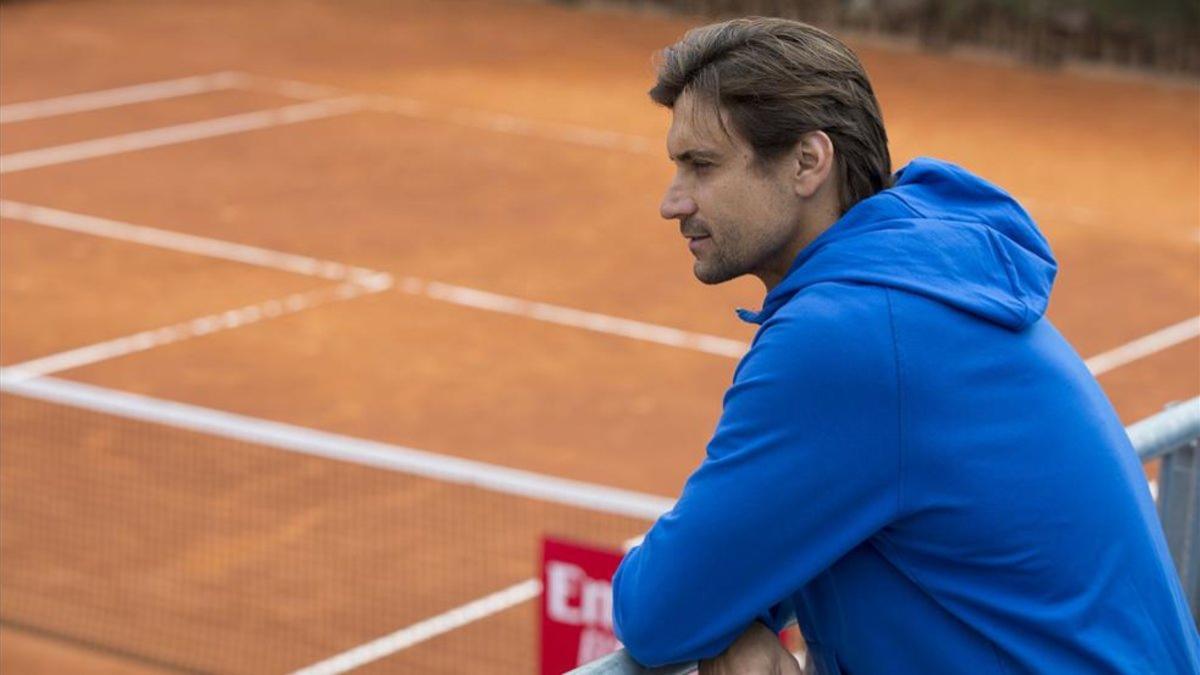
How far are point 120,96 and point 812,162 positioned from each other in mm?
16012

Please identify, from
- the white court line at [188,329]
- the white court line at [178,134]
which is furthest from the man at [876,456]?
the white court line at [178,134]

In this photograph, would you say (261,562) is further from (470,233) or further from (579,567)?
(470,233)

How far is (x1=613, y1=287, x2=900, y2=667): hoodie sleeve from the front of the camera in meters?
2.48

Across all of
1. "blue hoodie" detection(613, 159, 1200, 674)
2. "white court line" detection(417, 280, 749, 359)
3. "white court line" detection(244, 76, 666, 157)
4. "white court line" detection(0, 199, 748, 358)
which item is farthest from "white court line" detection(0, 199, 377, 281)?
"blue hoodie" detection(613, 159, 1200, 674)

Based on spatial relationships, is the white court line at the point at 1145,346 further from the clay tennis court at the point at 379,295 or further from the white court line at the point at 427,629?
the white court line at the point at 427,629

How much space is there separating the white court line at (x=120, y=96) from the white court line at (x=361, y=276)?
9.65 feet

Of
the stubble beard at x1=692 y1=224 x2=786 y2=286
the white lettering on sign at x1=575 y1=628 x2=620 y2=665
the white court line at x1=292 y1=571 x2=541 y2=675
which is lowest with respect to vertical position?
the white court line at x1=292 y1=571 x2=541 y2=675

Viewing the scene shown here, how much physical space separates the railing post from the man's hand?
1435 mm

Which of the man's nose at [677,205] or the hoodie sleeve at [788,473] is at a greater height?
the man's nose at [677,205]

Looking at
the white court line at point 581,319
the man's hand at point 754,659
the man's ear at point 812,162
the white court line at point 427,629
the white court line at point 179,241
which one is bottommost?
the white court line at point 179,241

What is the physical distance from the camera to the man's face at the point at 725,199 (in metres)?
2.71

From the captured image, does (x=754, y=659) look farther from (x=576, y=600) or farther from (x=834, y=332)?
(x=576, y=600)

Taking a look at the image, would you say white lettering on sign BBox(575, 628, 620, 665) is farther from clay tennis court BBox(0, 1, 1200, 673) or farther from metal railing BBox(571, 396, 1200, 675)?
metal railing BBox(571, 396, 1200, 675)

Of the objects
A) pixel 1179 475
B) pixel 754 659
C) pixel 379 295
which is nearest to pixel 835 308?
pixel 754 659
